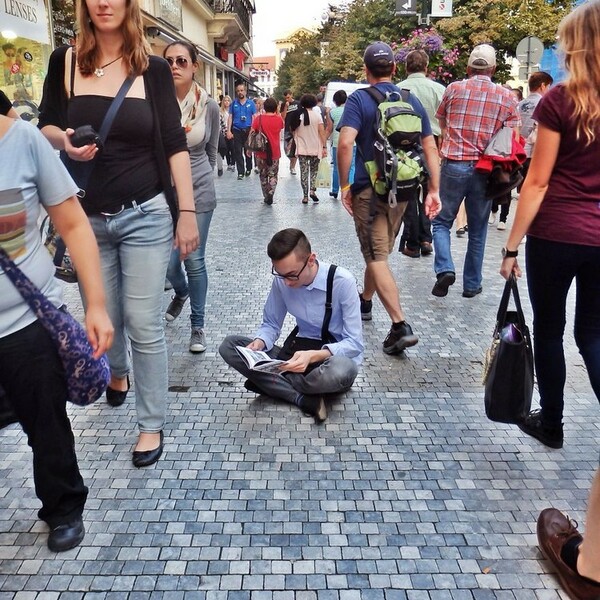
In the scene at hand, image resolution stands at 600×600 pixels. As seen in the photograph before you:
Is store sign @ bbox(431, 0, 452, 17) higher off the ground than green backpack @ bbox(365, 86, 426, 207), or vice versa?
store sign @ bbox(431, 0, 452, 17)

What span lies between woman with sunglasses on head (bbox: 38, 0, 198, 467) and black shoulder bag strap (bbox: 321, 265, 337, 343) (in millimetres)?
866

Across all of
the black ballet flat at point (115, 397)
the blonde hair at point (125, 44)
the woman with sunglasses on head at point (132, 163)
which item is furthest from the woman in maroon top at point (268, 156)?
the blonde hair at point (125, 44)

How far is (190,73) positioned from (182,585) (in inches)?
122

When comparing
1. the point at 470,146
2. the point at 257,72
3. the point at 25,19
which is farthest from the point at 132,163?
the point at 257,72

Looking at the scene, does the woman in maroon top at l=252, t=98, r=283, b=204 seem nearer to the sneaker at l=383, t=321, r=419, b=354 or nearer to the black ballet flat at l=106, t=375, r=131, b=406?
the sneaker at l=383, t=321, r=419, b=354

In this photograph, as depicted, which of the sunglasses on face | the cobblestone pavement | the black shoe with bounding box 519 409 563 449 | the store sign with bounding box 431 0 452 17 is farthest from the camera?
the store sign with bounding box 431 0 452 17

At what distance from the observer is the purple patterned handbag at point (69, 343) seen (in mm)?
2072

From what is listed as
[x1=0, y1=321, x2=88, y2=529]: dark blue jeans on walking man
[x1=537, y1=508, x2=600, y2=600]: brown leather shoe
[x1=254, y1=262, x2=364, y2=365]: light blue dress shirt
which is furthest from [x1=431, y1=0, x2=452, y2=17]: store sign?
[x1=0, y1=321, x2=88, y2=529]: dark blue jeans on walking man

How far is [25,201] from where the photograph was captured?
2.03m

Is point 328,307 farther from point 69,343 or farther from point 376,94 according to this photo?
point 69,343

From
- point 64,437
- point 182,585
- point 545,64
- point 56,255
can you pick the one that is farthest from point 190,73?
point 545,64

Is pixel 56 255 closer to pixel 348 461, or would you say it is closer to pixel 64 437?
pixel 64 437

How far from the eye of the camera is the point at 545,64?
2023 centimetres

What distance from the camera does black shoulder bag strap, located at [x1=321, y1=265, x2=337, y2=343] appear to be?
3.60m
